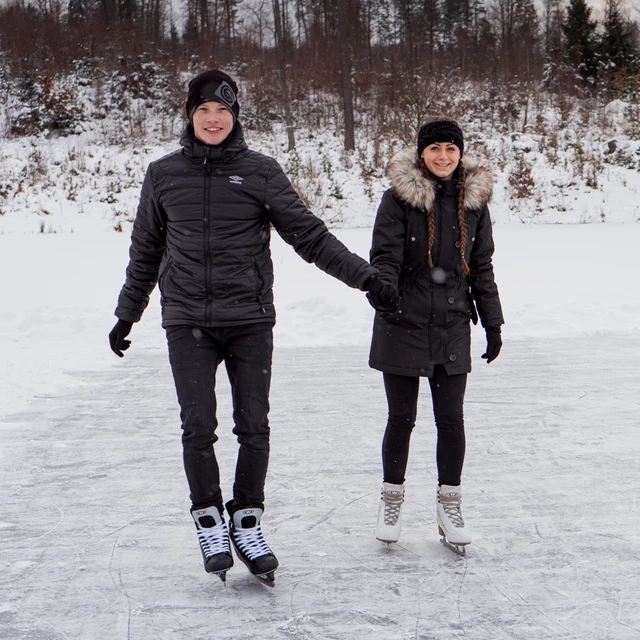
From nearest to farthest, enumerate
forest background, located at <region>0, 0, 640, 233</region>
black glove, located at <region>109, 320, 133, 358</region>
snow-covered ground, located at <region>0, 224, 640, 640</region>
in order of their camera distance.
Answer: snow-covered ground, located at <region>0, 224, 640, 640</region> < black glove, located at <region>109, 320, 133, 358</region> < forest background, located at <region>0, 0, 640, 233</region>

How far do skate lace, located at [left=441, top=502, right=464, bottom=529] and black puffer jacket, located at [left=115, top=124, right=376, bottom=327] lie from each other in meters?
0.94

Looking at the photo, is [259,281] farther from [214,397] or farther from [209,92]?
[209,92]

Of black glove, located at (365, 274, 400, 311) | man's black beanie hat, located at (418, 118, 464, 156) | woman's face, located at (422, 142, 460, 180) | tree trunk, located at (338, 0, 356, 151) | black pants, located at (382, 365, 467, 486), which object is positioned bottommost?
black pants, located at (382, 365, 467, 486)

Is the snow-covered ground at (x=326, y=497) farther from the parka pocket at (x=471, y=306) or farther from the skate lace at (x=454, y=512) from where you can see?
the parka pocket at (x=471, y=306)

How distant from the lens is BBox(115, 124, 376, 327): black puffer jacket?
8.52 feet

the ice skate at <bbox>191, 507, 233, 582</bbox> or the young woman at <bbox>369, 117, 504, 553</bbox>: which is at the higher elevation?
the young woman at <bbox>369, 117, 504, 553</bbox>

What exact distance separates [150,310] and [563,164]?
14734 millimetres

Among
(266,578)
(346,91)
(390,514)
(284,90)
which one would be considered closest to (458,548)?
(390,514)

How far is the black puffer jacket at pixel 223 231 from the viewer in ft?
8.52

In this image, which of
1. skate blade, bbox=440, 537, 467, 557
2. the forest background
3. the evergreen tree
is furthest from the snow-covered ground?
the evergreen tree

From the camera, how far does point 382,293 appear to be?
8.52ft

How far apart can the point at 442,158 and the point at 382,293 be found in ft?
2.12

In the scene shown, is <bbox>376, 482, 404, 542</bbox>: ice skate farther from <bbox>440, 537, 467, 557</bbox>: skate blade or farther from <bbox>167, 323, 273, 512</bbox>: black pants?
<bbox>167, 323, 273, 512</bbox>: black pants

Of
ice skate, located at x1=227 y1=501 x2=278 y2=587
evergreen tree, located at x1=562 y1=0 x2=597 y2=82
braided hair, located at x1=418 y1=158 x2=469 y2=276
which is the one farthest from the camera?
evergreen tree, located at x1=562 y1=0 x2=597 y2=82
